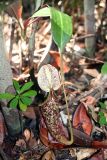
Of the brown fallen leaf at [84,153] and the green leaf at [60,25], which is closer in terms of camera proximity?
the green leaf at [60,25]

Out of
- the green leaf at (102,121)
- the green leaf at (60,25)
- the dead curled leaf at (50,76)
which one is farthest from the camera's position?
the green leaf at (102,121)

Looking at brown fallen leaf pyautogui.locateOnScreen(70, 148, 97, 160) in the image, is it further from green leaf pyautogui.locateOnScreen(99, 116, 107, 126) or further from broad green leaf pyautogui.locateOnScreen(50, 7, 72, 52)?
broad green leaf pyautogui.locateOnScreen(50, 7, 72, 52)

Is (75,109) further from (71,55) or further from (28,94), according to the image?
(71,55)

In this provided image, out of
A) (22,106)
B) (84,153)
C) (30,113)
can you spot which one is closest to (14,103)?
(22,106)

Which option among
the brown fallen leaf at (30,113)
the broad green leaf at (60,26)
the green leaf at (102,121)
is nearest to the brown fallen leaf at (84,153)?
the green leaf at (102,121)

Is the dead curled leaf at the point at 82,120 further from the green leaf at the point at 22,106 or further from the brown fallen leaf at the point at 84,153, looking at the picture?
the green leaf at the point at 22,106

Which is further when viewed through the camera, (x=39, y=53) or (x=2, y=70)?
(x=39, y=53)

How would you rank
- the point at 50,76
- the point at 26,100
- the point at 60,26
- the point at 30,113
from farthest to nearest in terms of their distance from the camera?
the point at 30,113, the point at 26,100, the point at 50,76, the point at 60,26

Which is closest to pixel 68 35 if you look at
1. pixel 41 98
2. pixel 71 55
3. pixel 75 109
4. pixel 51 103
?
pixel 51 103

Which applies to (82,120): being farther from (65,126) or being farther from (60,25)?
(60,25)
